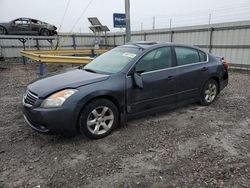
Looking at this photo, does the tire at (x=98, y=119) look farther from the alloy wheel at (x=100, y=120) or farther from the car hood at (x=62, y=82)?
the car hood at (x=62, y=82)

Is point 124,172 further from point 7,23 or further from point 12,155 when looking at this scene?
point 7,23

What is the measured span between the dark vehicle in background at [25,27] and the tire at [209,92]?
14969 millimetres

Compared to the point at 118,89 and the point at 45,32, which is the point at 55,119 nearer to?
the point at 118,89

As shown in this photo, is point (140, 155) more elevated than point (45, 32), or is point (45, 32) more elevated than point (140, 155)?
point (45, 32)

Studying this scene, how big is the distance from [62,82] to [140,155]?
5.56 feet

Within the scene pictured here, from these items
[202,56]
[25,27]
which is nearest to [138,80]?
[202,56]

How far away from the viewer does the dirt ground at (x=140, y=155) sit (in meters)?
2.69

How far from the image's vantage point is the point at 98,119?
3674 millimetres

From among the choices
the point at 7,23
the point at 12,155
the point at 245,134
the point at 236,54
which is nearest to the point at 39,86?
the point at 12,155

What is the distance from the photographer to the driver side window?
4.16 metres

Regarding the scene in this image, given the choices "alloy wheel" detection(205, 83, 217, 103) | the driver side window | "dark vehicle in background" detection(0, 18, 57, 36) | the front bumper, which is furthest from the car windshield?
"dark vehicle in background" detection(0, 18, 57, 36)

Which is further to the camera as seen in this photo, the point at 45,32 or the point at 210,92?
the point at 45,32

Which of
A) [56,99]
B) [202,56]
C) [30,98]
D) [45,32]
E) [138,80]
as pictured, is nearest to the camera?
[56,99]

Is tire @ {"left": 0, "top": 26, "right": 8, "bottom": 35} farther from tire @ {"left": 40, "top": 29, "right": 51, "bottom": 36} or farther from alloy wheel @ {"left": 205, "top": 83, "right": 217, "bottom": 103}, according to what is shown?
alloy wheel @ {"left": 205, "top": 83, "right": 217, "bottom": 103}
